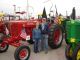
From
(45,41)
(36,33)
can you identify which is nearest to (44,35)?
(45,41)

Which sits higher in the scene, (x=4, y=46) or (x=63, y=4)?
(x=63, y=4)

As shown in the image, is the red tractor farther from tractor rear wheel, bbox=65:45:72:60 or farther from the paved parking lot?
tractor rear wheel, bbox=65:45:72:60

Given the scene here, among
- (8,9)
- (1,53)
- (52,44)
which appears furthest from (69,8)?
(1,53)

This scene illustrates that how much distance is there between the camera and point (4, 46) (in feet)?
19.5

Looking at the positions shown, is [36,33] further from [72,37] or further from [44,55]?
[72,37]

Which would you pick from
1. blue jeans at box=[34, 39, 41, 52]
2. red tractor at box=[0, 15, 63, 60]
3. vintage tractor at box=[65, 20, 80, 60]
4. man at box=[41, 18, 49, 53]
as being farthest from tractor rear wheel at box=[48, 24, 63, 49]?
vintage tractor at box=[65, 20, 80, 60]

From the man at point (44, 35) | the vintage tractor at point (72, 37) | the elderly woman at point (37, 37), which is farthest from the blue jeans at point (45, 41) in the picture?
the vintage tractor at point (72, 37)

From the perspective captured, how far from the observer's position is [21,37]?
5297mm

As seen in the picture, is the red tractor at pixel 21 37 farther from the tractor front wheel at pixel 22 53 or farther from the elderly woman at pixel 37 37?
the elderly woman at pixel 37 37

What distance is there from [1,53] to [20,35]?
40.0 inches

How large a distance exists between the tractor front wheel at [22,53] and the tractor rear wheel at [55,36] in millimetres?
1324

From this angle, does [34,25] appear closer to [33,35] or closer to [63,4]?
[33,35]

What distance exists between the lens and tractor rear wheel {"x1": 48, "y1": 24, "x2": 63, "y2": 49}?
615 centimetres

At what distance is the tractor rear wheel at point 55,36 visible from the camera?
6145 millimetres
